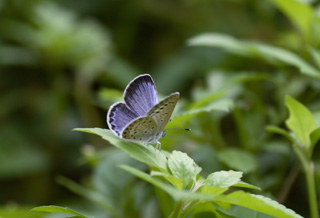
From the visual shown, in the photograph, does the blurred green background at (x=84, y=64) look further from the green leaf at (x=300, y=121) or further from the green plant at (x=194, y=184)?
the green plant at (x=194, y=184)

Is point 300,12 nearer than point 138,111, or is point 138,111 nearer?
point 138,111

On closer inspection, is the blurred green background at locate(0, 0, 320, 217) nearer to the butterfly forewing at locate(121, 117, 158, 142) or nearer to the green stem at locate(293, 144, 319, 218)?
the green stem at locate(293, 144, 319, 218)

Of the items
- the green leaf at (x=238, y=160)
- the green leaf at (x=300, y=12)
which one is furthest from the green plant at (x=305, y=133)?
the green leaf at (x=300, y=12)

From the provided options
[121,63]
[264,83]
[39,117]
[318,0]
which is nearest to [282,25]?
[318,0]

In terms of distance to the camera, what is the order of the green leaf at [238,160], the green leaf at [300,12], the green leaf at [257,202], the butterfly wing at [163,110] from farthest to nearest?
the green leaf at [300,12], the green leaf at [238,160], the butterfly wing at [163,110], the green leaf at [257,202]

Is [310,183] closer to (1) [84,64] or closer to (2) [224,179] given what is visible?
(2) [224,179]

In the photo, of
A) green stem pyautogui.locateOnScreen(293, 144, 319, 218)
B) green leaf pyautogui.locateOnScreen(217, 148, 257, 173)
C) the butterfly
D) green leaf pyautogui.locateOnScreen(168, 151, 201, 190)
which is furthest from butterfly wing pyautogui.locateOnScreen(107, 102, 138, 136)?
green stem pyautogui.locateOnScreen(293, 144, 319, 218)

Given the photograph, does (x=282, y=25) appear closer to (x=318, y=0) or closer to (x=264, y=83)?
(x=318, y=0)

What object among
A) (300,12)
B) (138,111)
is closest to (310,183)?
(138,111)
